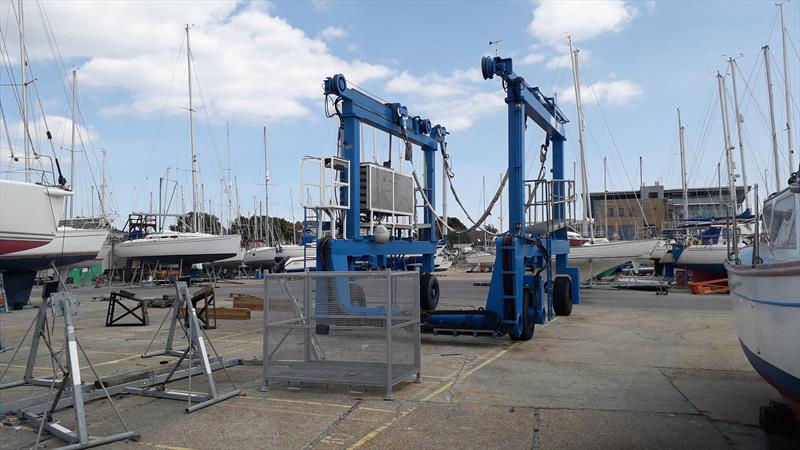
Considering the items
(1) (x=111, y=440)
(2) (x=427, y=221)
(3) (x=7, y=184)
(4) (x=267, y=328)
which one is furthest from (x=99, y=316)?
(1) (x=111, y=440)

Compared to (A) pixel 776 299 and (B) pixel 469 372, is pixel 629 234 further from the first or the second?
(A) pixel 776 299

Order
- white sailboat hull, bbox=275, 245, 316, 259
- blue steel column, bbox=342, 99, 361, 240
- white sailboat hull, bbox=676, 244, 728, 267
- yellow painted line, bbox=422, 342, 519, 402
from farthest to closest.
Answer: white sailboat hull, bbox=275, 245, 316, 259
white sailboat hull, bbox=676, 244, 728, 267
blue steel column, bbox=342, 99, 361, 240
yellow painted line, bbox=422, 342, 519, 402

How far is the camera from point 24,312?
22438 millimetres

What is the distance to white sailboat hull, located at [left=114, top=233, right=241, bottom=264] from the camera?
1563 inches

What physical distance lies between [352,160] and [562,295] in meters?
6.73

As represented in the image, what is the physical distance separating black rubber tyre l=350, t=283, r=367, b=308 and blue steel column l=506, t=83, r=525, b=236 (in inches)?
205

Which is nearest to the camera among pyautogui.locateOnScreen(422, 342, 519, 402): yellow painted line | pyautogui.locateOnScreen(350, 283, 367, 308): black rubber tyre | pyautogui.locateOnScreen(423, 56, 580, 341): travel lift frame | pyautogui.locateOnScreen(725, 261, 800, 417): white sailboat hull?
pyautogui.locateOnScreen(725, 261, 800, 417): white sailboat hull

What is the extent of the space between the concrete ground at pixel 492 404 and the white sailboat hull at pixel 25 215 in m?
2.97

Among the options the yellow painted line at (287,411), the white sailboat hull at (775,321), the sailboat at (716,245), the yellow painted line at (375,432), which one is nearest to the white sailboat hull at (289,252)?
the sailboat at (716,245)

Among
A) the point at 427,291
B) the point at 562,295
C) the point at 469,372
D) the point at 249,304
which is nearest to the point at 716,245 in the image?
the point at 562,295

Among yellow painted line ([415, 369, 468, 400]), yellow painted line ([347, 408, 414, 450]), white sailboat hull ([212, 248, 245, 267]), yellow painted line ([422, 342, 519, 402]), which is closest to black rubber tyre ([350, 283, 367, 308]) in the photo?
yellow painted line ([415, 369, 468, 400])

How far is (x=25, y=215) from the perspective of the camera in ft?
47.4

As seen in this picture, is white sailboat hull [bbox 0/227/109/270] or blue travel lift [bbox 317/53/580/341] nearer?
blue travel lift [bbox 317/53/580/341]

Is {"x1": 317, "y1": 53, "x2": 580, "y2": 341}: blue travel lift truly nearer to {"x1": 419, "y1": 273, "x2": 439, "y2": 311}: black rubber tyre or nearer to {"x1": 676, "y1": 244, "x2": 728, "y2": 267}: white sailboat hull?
{"x1": 419, "y1": 273, "x2": 439, "y2": 311}: black rubber tyre
